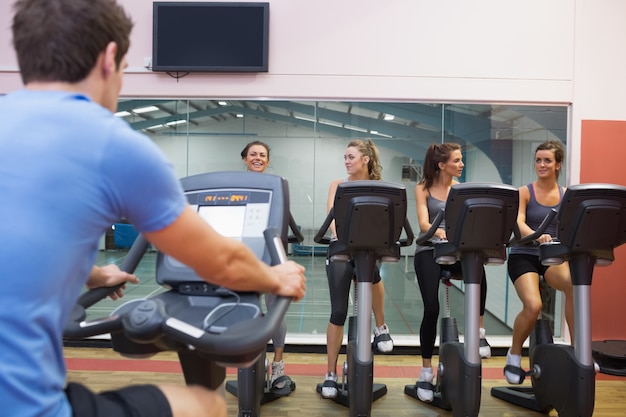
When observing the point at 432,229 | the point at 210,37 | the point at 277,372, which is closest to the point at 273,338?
the point at 277,372

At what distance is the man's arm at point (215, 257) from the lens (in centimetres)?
104

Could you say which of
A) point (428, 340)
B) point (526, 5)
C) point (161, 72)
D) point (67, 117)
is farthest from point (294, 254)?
point (67, 117)

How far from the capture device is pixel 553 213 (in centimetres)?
267

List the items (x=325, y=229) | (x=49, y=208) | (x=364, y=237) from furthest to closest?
(x=325, y=229), (x=364, y=237), (x=49, y=208)

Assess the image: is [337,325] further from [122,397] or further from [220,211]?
[122,397]

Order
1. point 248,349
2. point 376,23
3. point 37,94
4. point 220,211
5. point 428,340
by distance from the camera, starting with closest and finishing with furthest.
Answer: point 37,94
point 248,349
point 220,211
point 428,340
point 376,23

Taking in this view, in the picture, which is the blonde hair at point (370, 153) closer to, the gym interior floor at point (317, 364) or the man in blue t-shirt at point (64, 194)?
the gym interior floor at point (317, 364)

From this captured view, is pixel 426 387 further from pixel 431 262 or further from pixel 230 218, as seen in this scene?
pixel 230 218

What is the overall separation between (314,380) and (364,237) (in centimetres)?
156

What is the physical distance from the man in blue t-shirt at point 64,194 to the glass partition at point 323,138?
3540 mm

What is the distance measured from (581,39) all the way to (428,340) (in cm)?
288

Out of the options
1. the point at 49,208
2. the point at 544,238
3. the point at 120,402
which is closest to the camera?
the point at 49,208

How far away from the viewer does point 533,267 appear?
3404mm

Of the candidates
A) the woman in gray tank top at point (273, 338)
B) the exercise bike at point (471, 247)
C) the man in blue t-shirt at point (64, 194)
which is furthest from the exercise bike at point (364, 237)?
the man in blue t-shirt at point (64, 194)
